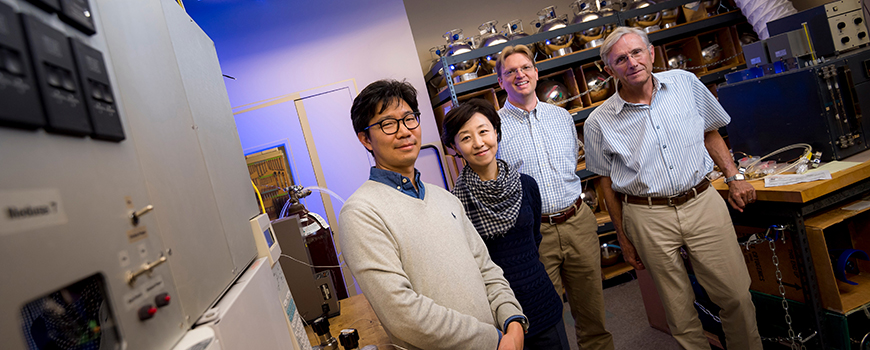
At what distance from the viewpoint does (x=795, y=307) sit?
82.7 inches

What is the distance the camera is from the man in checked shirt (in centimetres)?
218

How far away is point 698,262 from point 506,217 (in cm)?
102

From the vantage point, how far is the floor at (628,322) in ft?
8.82

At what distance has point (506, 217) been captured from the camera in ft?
5.45

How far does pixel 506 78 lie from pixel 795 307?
5.66 feet

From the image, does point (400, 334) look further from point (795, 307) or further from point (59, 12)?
point (795, 307)

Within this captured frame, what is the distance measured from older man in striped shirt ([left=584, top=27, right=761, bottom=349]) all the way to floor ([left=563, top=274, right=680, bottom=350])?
611mm

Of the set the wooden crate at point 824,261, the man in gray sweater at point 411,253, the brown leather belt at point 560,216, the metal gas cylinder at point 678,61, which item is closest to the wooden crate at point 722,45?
the metal gas cylinder at point 678,61

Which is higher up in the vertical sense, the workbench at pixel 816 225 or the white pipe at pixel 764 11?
the white pipe at pixel 764 11

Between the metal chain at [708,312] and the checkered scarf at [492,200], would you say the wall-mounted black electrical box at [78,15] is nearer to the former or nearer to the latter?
the checkered scarf at [492,200]

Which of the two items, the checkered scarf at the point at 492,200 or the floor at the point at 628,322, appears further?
the floor at the point at 628,322

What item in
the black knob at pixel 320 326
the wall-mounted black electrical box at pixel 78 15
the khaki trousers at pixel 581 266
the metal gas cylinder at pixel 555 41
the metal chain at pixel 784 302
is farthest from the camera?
the metal gas cylinder at pixel 555 41

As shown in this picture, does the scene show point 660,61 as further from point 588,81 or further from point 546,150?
point 546,150

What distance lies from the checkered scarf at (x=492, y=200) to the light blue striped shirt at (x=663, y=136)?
0.65 metres
